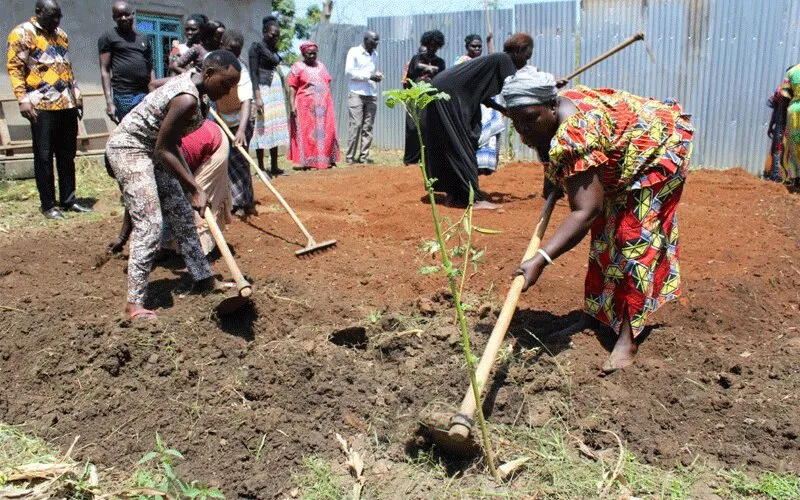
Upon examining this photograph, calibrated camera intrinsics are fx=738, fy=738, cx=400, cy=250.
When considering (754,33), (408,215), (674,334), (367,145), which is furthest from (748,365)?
(367,145)

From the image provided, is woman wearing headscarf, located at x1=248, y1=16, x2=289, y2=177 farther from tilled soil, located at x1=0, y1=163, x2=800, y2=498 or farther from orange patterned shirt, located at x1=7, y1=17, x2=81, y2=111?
tilled soil, located at x1=0, y1=163, x2=800, y2=498

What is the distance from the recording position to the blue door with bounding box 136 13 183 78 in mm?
10445

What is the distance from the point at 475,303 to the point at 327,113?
263 inches

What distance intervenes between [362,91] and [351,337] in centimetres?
762

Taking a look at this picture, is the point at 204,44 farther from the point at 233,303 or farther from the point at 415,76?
the point at 233,303

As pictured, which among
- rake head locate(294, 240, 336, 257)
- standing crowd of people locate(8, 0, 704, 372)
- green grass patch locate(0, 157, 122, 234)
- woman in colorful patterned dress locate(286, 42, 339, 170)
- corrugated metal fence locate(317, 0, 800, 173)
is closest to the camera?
standing crowd of people locate(8, 0, 704, 372)

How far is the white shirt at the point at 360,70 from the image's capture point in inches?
420

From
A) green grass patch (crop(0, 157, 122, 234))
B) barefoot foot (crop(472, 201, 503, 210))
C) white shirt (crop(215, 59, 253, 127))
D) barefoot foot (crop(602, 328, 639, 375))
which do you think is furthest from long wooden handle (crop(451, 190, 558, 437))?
green grass patch (crop(0, 157, 122, 234))

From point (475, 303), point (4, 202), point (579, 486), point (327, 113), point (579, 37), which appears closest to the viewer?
point (579, 486)

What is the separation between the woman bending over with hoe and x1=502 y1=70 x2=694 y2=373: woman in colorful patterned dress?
5.61 ft

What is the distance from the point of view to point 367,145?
11266 millimetres

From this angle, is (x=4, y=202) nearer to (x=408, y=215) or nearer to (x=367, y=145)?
(x=408, y=215)

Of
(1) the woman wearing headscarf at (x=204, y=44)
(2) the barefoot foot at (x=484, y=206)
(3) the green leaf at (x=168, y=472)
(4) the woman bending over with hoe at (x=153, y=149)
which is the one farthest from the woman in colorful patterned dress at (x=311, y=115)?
(3) the green leaf at (x=168, y=472)

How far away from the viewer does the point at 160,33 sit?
10.6 metres
